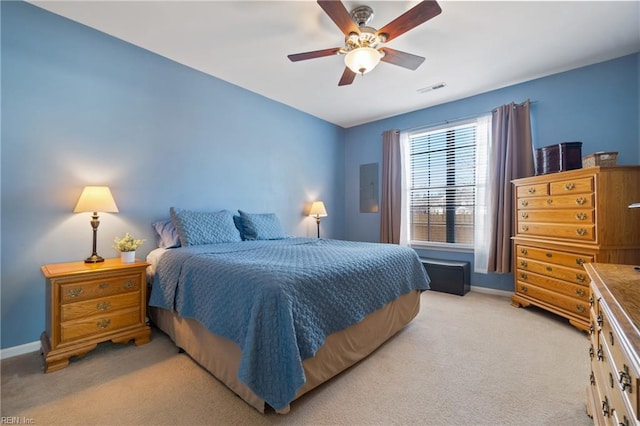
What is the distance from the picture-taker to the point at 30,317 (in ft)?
7.11

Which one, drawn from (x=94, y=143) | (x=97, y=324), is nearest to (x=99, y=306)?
(x=97, y=324)

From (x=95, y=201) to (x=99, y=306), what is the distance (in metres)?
0.84

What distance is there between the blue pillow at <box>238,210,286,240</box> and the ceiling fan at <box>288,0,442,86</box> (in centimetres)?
184

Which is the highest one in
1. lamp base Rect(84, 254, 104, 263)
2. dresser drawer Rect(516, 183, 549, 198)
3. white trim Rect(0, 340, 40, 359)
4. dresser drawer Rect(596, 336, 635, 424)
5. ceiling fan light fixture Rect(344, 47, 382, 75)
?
ceiling fan light fixture Rect(344, 47, 382, 75)

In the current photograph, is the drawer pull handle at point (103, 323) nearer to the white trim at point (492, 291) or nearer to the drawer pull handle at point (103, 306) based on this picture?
the drawer pull handle at point (103, 306)

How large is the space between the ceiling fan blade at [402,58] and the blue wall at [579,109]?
6.50 ft

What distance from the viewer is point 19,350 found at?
2107mm

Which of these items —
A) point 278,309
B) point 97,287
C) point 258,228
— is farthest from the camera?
point 258,228

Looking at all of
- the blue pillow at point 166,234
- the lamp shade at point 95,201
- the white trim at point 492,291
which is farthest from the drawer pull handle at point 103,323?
the white trim at point 492,291

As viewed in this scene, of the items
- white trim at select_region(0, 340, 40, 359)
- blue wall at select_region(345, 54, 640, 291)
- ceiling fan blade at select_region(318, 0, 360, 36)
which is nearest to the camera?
ceiling fan blade at select_region(318, 0, 360, 36)

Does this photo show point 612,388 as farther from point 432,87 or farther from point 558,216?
point 432,87

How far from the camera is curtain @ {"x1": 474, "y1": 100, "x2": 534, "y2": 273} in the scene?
3.37 m

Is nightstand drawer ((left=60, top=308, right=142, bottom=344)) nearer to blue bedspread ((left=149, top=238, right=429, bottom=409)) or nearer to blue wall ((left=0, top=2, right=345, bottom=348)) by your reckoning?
blue bedspread ((left=149, top=238, right=429, bottom=409))

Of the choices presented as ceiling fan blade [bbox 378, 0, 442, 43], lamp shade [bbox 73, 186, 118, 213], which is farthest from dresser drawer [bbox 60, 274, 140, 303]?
ceiling fan blade [bbox 378, 0, 442, 43]
